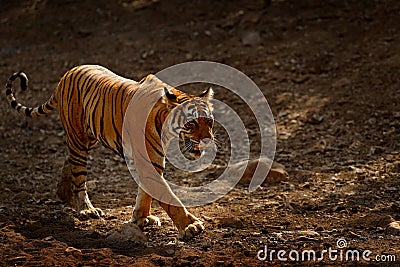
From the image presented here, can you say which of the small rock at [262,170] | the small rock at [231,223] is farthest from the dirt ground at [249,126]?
the small rock at [262,170]

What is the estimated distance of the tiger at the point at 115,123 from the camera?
5.70m

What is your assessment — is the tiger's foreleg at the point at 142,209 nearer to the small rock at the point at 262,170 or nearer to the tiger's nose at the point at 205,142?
the tiger's nose at the point at 205,142

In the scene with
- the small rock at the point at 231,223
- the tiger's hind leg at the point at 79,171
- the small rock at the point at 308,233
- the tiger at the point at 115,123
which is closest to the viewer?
the tiger at the point at 115,123

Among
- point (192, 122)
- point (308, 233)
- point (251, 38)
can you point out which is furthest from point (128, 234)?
point (251, 38)

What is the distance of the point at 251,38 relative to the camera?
11.5 m

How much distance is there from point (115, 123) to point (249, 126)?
358 centimetres

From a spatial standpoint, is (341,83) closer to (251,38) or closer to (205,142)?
(251,38)

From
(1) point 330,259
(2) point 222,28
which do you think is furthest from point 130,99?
(2) point 222,28

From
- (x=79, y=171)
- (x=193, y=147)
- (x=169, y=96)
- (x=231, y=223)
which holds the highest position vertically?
(x=169, y=96)

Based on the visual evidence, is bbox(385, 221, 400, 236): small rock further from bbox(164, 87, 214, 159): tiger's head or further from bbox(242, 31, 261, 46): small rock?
bbox(242, 31, 261, 46): small rock

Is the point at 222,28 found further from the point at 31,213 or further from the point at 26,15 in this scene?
the point at 31,213

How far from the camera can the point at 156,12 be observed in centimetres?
1269

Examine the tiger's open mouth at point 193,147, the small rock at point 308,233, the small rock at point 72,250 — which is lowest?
the small rock at point 308,233

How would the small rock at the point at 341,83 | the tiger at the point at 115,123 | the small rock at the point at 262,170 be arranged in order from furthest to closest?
the small rock at the point at 341,83 < the small rock at the point at 262,170 < the tiger at the point at 115,123
